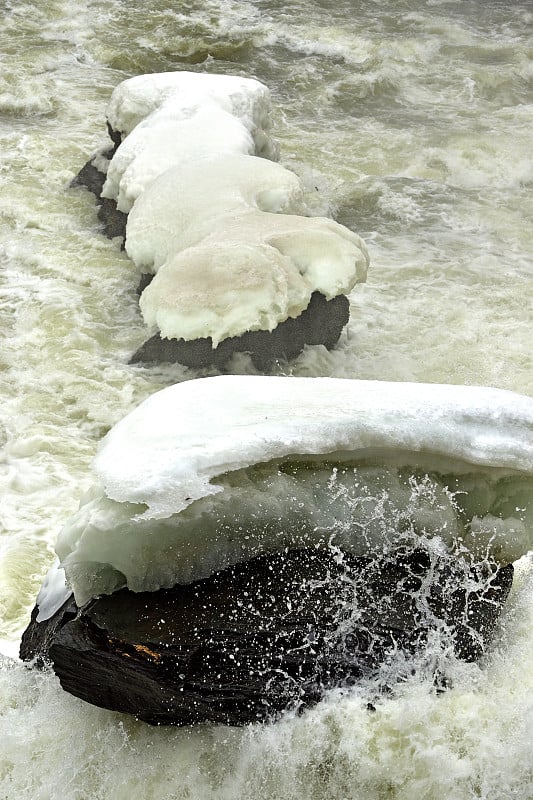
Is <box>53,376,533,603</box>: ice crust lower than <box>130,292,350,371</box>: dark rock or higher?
higher

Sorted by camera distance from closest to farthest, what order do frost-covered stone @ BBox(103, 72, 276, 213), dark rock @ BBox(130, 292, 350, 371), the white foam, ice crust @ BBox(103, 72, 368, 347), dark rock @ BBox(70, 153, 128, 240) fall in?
the white foam, ice crust @ BBox(103, 72, 368, 347), dark rock @ BBox(130, 292, 350, 371), frost-covered stone @ BBox(103, 72, 276, 213), dark rock @ BBox(70, 153, 128, 240)

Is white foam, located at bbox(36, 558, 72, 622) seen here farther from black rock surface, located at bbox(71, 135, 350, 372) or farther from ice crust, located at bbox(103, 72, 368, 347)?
black rock surface, located at bbox(71, 135, 350, 372)

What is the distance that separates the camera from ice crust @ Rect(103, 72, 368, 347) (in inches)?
189

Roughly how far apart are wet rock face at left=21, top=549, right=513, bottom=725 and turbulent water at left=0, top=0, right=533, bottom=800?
11cm

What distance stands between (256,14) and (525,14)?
4036mm

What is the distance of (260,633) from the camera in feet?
8.87

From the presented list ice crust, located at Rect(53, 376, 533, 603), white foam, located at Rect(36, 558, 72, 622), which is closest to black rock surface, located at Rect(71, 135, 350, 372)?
ice crust, located at Rect(53, 376, 533, 603)

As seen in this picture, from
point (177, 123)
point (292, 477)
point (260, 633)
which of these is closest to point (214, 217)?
point (177, 123)

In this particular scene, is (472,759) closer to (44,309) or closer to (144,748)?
(144,748)

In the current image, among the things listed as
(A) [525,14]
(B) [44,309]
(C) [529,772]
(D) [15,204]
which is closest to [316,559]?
(C) [529,772]

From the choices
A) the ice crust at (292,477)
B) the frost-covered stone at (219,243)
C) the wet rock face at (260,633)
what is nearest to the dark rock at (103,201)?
the frost-covered stone at (219,243)

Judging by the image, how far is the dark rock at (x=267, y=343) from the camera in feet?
16.4

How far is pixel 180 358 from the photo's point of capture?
5184 mm

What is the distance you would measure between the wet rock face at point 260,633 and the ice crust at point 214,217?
224 cm
